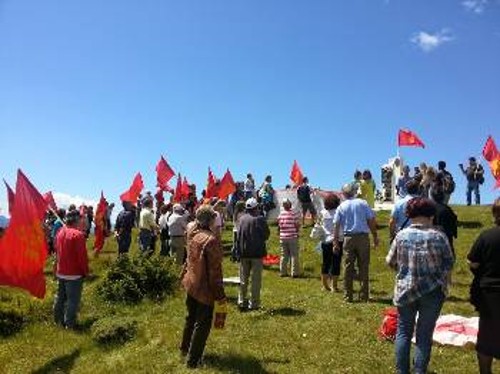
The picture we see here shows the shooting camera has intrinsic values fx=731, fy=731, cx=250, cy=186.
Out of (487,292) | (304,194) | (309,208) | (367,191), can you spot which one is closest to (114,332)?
(487,292)

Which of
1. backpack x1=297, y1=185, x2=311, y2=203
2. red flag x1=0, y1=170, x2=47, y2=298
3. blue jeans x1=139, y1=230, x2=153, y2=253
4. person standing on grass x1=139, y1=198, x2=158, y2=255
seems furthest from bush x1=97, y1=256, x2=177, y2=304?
backpack x1=297, y1=185, x2=311, y2=203

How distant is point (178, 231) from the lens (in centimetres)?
1975

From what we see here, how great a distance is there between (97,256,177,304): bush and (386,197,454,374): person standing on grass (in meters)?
8.97

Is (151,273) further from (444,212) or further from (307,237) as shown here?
(307,237)

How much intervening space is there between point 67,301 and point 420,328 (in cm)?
821

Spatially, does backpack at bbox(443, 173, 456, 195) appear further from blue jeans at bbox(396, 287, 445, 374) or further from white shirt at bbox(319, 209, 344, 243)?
blue jeans at bbox(396, 287, 445, 374)

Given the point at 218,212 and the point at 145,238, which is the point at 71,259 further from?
the point at 145,238

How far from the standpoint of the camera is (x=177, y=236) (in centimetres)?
1983

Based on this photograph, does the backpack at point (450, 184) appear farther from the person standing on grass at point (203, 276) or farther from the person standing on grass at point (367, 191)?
the person standing on grass at point (203, 276)

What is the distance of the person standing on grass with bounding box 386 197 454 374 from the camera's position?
879 cm

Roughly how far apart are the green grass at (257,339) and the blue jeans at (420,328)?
57.4 inches

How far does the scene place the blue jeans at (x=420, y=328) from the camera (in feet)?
28.8

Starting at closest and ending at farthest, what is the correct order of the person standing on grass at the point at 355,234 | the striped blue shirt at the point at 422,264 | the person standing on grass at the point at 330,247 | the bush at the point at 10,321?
1. the striped blue shirt at the point at 422,264
2. the person standing on grass at the point at 355,234
3. the person standing on grass at the point at 330,247
4. the bush at the point at 10,321

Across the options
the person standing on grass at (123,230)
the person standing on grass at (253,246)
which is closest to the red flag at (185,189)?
the person standing on grass at (123,230)
